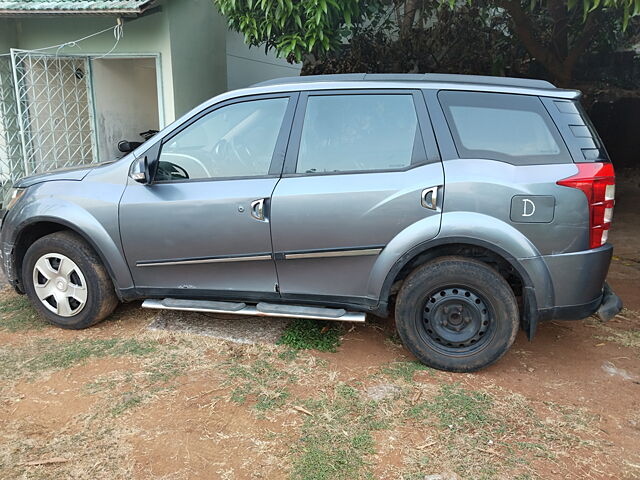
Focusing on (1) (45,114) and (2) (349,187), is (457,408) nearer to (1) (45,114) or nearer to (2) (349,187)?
(2) (349,187)

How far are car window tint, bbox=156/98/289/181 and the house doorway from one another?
4.59 metres

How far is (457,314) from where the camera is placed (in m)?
3.58

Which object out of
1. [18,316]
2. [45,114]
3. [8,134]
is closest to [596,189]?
[18,316]

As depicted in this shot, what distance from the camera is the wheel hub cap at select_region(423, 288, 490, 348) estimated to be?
3.54 meters

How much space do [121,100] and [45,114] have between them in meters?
1.18

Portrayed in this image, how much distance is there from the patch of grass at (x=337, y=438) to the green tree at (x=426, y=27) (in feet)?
12.3

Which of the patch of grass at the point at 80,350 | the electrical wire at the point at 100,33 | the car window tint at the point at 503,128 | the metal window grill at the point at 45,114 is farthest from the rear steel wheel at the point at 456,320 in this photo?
the metal window grill at the point at 45,114

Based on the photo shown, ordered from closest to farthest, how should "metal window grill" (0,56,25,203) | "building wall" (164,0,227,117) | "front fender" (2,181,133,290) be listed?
1. "front fender" (2,181,133,290)
2. "building wall" (164,0,227,117)
3. "metal window grill" (0,56,25,203)

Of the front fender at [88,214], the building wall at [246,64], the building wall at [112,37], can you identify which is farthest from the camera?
the building wall at [246,64]

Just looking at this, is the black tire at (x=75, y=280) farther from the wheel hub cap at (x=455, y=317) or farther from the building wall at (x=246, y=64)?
the building wall at (x=246, y=64)

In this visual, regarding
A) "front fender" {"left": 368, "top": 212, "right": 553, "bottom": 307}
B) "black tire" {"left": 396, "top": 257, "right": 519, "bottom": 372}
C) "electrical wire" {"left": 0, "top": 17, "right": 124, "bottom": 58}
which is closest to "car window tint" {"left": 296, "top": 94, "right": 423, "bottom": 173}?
"front fender" {"left": 368, "top": 212, "right": 553, "bottom": 307}

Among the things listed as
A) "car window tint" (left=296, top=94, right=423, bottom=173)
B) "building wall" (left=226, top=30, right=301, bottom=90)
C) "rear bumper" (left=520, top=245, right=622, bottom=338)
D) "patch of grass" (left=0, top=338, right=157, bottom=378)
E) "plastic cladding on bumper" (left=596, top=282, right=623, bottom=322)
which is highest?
"building wall" (left=226, top=30, right=301, bottom=90)

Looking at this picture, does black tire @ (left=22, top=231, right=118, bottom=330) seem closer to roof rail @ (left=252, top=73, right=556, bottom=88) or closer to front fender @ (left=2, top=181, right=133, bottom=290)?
front fender @ (left=2, top=181, right=133, bottom=290)

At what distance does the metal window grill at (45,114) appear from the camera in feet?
25.7
